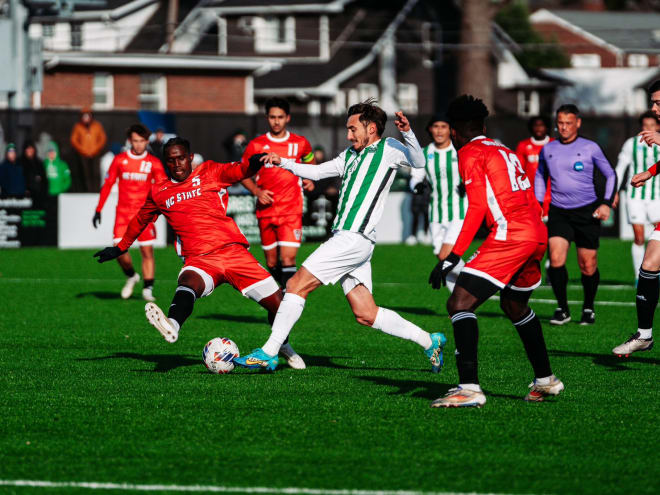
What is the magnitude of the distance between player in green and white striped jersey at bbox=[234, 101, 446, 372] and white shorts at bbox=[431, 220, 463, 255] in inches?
161

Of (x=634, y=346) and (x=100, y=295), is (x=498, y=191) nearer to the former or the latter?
(x=634, y=346)

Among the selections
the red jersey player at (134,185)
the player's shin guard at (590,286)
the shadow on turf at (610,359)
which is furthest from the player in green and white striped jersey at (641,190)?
the red jersey player at (134,185)

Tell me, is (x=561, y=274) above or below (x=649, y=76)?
below

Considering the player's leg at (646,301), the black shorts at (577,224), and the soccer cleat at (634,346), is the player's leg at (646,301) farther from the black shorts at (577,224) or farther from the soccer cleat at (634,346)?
the black shorts at (577,224)

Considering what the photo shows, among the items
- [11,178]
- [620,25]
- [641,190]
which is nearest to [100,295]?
[641,190]

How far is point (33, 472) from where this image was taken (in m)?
5.94

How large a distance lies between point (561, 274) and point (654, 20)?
71.1 metres

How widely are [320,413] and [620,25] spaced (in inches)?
2950

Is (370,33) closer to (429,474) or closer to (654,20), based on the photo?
(654,20)

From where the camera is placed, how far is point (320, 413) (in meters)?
7.45

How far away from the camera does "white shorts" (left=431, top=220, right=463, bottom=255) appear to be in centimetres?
1288

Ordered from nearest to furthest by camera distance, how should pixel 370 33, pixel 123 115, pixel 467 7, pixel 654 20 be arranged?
pixel 123 115 < pixel 467 7 < pixel 370 33 < pixel 654 20

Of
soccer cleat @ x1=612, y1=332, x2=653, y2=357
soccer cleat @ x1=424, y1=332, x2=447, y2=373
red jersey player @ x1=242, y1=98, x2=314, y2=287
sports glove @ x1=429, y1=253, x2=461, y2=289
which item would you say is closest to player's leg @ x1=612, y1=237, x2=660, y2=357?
soccer cleat @ x1=612, y1=332, x2=653, y2=357

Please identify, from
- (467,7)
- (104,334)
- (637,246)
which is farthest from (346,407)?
(467,7)
